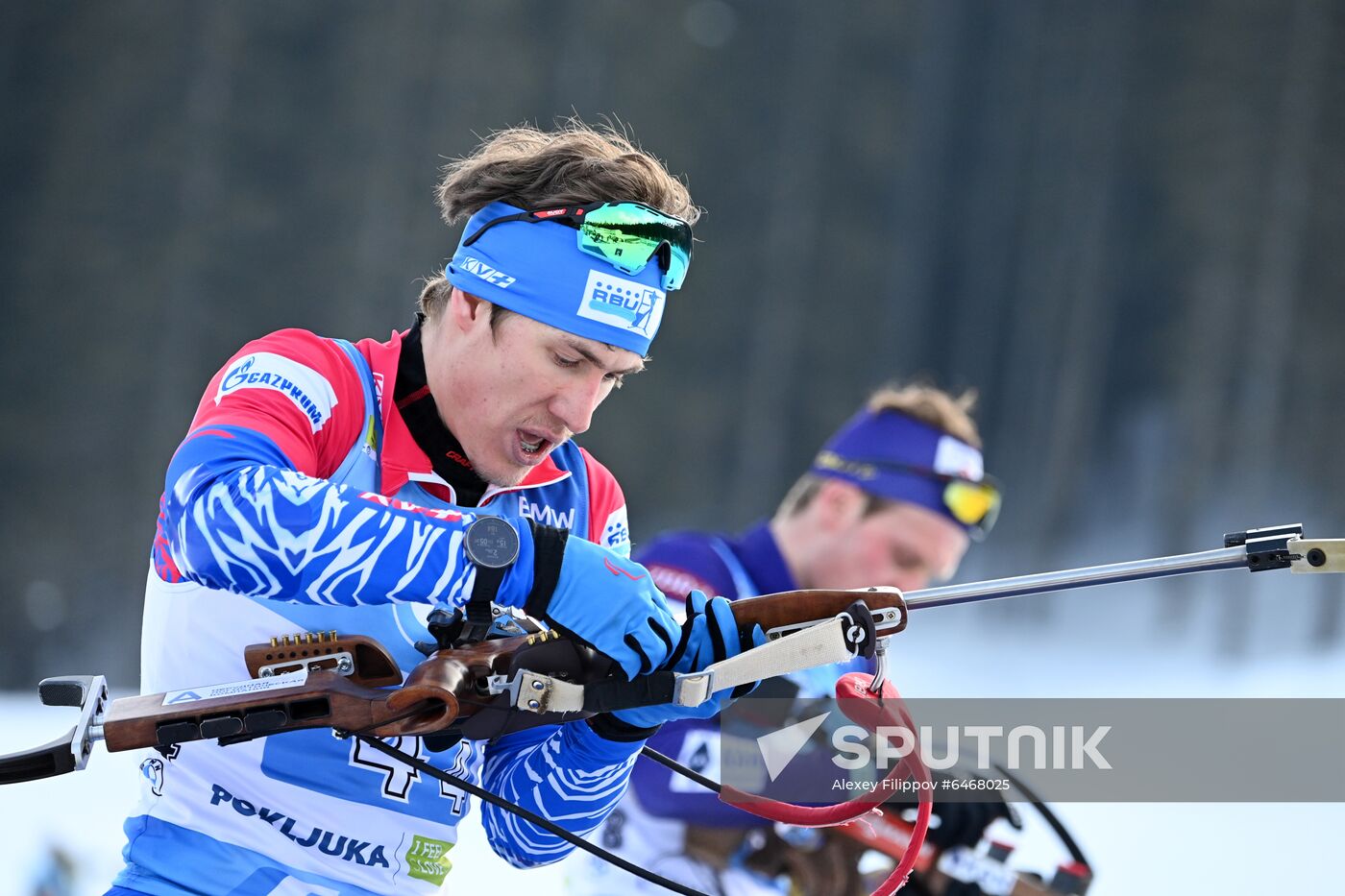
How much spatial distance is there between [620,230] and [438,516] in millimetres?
434

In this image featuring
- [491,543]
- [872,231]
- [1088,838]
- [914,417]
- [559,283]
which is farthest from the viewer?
[872,231]

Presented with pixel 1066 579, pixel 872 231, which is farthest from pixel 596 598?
pixel 872 231

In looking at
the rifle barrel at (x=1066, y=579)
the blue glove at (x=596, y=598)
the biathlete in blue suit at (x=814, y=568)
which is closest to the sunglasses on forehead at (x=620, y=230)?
the blue glove at (x=596, y=598)

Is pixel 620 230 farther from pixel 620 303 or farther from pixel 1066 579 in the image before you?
pixel 1066 579

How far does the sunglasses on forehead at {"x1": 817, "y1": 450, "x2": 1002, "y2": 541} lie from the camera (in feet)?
9.80

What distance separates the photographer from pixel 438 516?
1366mm

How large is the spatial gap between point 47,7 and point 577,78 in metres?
2.02

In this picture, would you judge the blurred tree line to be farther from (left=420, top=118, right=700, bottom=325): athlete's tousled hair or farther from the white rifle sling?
the white rifle sling

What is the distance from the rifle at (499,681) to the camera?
135 centimetres

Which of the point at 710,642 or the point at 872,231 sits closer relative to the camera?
the point at 710,642

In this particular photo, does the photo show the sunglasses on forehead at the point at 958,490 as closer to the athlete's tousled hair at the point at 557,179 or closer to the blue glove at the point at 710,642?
the athlete's tousled hair at the point at 557,179

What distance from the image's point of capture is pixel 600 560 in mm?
1384

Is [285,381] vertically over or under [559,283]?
under

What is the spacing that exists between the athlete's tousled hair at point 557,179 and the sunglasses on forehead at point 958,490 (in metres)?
1.38
